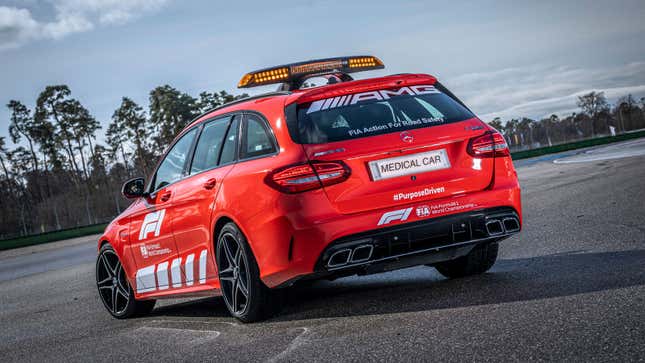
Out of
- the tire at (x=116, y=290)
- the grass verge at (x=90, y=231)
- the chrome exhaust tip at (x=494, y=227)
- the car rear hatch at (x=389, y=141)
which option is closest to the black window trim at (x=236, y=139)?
the car rear hatch at (x=389, y=141)

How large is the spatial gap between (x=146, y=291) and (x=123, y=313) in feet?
1.82

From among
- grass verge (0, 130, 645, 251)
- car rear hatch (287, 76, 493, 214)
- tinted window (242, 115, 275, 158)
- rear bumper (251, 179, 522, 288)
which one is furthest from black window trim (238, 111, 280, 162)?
grass verge (0, 130, 645, 251)

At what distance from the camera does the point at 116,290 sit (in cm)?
830

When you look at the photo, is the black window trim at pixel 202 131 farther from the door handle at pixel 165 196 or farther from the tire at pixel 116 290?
the tire at pixel 116 290

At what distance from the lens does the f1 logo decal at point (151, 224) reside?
7324 millimetres

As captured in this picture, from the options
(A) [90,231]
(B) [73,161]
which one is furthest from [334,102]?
(B) [73,161]

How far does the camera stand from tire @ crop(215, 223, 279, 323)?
589 cm

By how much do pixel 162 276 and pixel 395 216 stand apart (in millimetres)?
2773

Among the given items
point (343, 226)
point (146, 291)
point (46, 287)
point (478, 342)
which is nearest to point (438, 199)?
point (343, 226)

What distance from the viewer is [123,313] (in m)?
8.16

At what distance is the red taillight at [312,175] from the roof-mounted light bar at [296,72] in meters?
1.76

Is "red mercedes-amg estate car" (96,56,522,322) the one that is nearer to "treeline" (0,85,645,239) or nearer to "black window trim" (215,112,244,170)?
"black window trim" (215,112,244,170)

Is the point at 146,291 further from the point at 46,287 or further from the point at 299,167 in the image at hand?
the point at 46,287

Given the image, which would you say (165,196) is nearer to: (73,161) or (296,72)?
(296,72)
